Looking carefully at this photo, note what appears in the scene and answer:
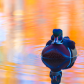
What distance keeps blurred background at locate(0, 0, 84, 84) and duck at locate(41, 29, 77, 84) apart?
17 cm

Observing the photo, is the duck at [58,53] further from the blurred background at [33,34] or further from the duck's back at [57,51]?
the blurred background at [33,34]

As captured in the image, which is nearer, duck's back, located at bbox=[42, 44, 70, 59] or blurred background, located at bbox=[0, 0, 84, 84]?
blurred background, located at bbox=[0, 0, 84, 84]

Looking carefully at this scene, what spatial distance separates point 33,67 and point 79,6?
9.80 metres

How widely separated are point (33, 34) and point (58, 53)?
294 centimetres

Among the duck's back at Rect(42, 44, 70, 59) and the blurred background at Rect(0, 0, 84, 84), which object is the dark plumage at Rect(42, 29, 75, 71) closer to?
the duck's back at Rect(42, 44, 70, 59)

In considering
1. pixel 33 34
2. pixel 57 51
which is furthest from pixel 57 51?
pixel 33 34

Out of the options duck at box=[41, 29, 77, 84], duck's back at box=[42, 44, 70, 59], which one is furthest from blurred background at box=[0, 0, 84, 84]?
duck's back at box=[42, 44, 70, 59]

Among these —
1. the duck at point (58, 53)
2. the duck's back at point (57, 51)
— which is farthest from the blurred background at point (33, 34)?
the duck's back at point (57, 51)

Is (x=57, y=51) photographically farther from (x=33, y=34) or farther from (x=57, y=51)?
(x=33, y=34)

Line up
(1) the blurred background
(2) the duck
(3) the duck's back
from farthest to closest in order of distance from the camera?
(3) the duck's back, (2) the duck, (1) the blurred background

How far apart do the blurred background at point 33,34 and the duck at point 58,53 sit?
17 cm

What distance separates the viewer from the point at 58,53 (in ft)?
24.8

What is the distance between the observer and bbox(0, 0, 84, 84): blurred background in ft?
21.7

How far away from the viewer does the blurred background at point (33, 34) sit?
6602 millimetres
